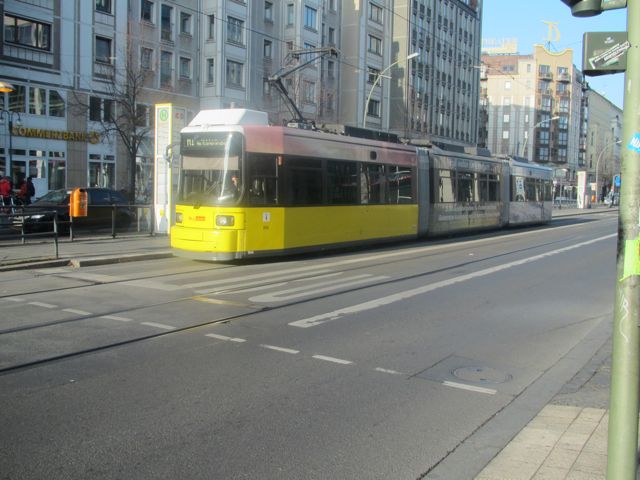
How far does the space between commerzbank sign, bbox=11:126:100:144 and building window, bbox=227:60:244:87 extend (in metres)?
11.0

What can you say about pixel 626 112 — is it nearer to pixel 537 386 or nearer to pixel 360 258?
pixel 537 386

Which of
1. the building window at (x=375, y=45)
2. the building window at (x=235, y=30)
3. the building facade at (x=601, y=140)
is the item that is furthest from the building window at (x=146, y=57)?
→ the building facade at (x=601, y=140)

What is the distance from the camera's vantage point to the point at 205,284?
11.1 m

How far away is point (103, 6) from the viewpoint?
121ft

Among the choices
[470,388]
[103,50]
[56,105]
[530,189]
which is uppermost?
[103,50]

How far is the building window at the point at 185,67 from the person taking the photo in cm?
4222

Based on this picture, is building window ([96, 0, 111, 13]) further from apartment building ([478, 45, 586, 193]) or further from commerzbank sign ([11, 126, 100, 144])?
apartment building ([478, 45, 586, 193])

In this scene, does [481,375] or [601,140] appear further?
[601,140]

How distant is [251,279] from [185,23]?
116ft

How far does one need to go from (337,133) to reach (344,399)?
12071 mm

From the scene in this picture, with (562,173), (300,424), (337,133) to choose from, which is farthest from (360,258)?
(562,173)

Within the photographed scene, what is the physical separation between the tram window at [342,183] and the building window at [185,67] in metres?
29.3

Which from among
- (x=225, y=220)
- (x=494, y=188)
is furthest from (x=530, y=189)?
(x=225, y=220)

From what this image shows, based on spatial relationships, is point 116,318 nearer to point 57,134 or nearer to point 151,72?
point 151,72
